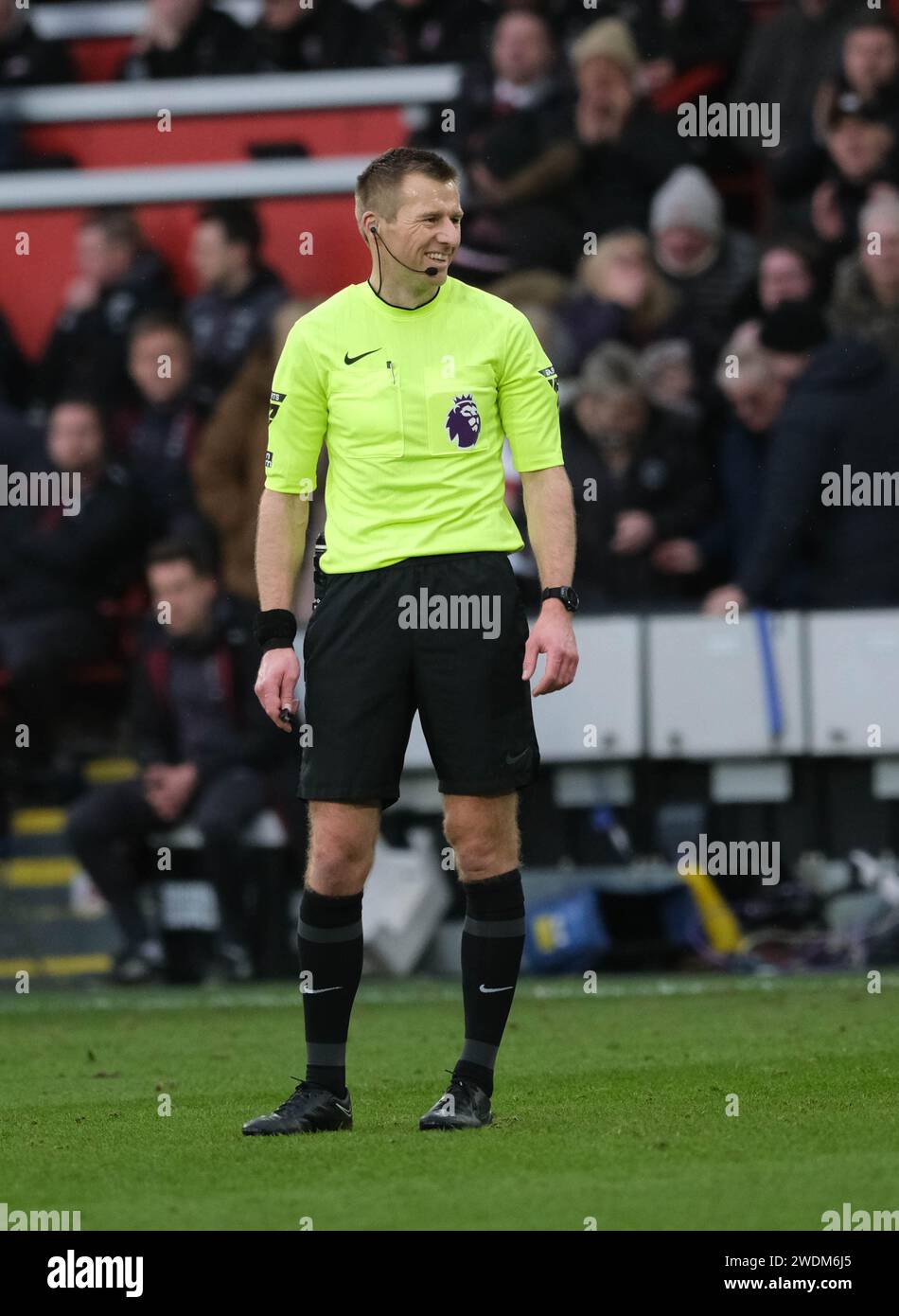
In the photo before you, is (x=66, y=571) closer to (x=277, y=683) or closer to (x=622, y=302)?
(x=622, y=302)

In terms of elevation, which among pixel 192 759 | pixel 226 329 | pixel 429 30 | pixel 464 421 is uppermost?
pixel 429 30

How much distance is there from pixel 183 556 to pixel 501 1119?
651cm

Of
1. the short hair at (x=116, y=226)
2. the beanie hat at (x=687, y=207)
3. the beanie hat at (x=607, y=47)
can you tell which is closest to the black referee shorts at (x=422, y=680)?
the beanie hat at (x=687, y=207)

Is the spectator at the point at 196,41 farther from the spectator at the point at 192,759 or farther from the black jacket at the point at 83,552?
the spectator at the point at 192,759

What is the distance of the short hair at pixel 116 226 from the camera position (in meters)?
14.1

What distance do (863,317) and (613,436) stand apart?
4.22 ft

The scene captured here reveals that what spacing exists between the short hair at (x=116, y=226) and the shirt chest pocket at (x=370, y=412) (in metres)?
8.56

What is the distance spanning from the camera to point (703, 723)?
12.0 meters

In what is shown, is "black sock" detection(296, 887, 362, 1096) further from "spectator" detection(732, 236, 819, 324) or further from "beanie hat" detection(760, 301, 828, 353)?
"spectator" detection(732, 236, 819, 324)

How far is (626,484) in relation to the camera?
12.0 meters

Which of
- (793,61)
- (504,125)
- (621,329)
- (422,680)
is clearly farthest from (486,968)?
(793,61)

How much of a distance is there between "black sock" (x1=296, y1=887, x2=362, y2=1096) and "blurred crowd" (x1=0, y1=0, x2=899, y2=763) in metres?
5.91
